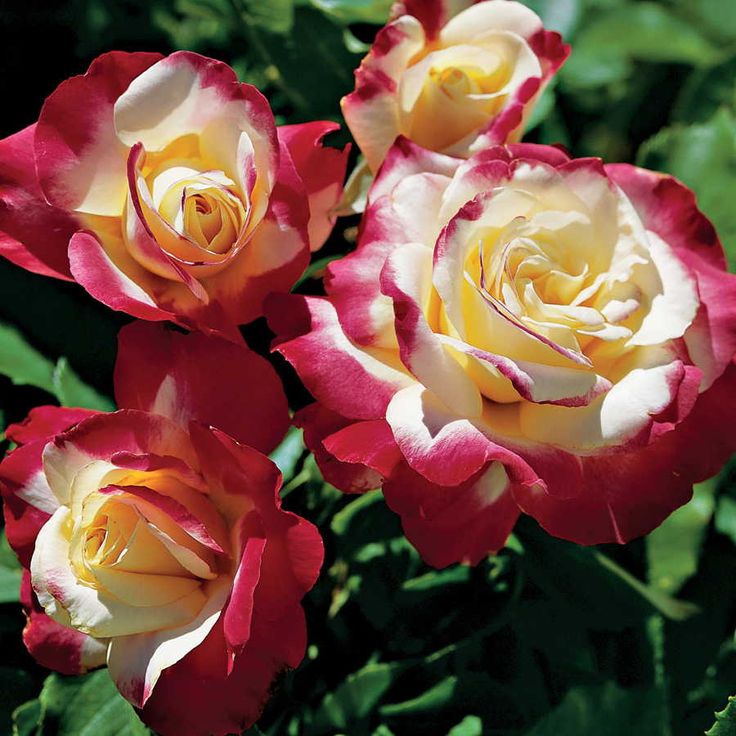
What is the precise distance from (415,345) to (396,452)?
56 millimetres

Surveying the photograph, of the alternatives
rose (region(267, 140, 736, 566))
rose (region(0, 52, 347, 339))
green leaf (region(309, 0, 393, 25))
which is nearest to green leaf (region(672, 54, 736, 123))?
green leaf (region(309, 0, 393, 25))

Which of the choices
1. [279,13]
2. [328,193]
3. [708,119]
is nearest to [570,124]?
[708,119]

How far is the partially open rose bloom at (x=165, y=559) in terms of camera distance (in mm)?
531

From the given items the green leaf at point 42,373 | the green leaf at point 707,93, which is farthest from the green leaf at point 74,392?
the green leaf at point 707,93

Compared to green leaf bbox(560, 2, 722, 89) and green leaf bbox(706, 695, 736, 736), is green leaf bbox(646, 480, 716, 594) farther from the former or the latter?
green leaf bbox(560, 2, 722, 89)

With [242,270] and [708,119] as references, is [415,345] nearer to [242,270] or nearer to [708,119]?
[242,270]

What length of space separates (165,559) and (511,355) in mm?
209

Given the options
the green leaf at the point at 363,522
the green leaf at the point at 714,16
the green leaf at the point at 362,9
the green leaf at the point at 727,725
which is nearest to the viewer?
the green leaf at the point at 727,725

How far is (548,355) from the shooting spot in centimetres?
53

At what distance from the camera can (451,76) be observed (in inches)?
25.8

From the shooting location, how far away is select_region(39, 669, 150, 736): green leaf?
0.66 metres

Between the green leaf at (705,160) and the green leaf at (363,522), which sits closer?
the green leaf at (363,522)

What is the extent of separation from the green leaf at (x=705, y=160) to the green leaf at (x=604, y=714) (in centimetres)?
38

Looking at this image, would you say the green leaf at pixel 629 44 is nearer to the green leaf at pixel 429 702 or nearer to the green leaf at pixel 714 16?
the green leaf at pixel 714 16
